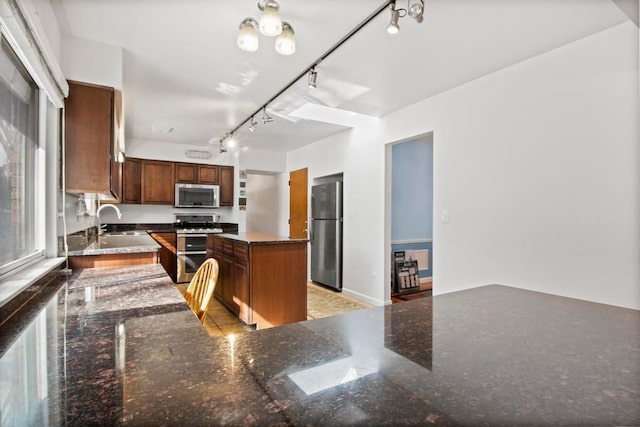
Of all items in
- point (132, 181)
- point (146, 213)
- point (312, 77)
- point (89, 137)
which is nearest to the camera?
point (89, 137)

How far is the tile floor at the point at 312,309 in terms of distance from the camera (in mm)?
3122

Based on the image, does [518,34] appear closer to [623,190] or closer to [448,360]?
[623,190]

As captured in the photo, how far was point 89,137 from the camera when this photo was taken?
2.11m

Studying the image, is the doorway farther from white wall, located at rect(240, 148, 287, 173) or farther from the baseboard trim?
white wall, located at rect(240, 148, 287, 173)

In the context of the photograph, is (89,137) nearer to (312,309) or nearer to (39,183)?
(39,183)

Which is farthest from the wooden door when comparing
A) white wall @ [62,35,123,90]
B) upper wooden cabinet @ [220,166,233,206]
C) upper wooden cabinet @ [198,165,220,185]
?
white wall @ [62,35,123,90]

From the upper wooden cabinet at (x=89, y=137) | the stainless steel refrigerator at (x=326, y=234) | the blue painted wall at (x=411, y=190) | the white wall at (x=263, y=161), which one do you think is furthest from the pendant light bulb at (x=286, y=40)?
the white wall at (x=263, y=161)

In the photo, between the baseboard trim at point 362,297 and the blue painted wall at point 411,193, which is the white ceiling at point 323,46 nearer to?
the blue painted wall at point 411,193

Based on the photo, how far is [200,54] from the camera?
2445 millimetres

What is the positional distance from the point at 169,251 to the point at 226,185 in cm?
150

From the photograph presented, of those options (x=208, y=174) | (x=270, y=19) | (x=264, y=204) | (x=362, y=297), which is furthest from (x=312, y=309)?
(x=264, y=204)

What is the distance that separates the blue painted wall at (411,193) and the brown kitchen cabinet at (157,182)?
3.63 metres

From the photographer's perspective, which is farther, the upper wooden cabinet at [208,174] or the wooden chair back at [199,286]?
the upper wooden cabinet at [208,174]

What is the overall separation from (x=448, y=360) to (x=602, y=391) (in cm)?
23
